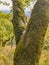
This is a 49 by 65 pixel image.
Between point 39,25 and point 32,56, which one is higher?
point 39,25

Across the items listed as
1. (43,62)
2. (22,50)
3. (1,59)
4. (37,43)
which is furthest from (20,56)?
(1,59)

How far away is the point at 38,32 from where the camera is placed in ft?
20.0

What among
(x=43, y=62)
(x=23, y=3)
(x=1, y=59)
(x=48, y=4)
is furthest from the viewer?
(x=1, y=59)

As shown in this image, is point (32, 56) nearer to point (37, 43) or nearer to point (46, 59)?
Result: point (37, 43)

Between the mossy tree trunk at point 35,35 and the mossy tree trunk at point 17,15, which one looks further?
the mossy tree trunk at point 17,15

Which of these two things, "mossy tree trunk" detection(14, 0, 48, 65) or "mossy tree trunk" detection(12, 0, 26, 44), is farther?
"mossy tree trunk" detection(12, 0, 26, 44)

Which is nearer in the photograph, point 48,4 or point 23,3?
point 48,4

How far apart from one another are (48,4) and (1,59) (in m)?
6.55

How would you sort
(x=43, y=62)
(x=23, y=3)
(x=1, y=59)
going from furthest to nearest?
1. (x=1, y=59)
2. (x=43, y=62)
3. (x=23, y=3)

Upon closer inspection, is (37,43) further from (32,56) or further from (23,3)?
(23,3)

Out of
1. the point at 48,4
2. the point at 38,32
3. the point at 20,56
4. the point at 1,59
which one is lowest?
the point at 1,59

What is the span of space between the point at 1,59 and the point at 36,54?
242 inches

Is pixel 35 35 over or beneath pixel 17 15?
beneath

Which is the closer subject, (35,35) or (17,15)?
(35,35)
